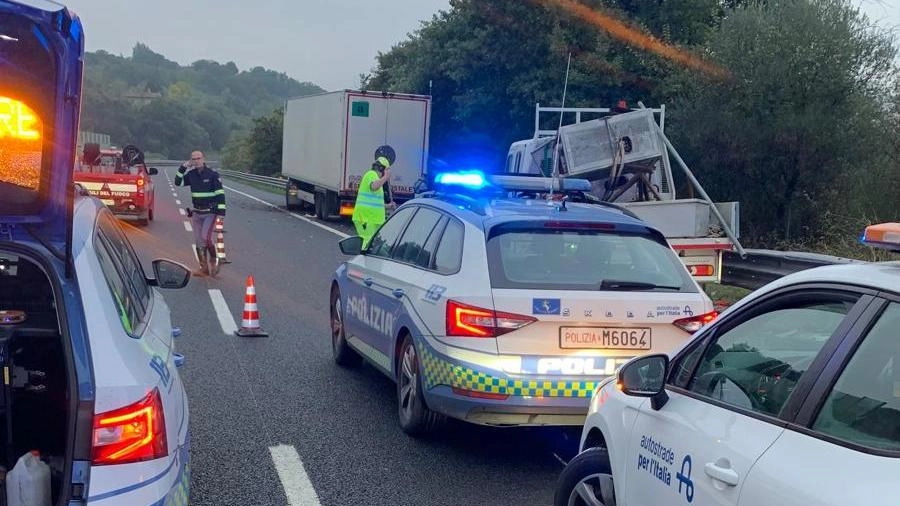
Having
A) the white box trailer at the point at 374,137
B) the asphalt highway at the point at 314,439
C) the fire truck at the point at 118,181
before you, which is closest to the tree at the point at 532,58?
the white box trailer at the point at 374,137

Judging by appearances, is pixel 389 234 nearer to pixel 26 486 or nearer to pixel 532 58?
pixel 26 486

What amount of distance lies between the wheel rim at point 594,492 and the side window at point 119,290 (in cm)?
193

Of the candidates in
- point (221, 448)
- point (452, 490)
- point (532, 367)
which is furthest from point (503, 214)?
point (221, 448)

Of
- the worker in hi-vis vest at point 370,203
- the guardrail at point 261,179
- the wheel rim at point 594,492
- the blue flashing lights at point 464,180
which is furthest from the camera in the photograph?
the guardrail at point 261,179

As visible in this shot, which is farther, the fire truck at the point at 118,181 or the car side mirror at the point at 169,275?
the fire truck at the point at 118,181

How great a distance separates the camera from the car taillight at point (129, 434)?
307 centimetres

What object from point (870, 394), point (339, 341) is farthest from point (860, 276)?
point (339, 341)

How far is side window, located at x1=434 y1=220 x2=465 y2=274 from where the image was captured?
6039mm

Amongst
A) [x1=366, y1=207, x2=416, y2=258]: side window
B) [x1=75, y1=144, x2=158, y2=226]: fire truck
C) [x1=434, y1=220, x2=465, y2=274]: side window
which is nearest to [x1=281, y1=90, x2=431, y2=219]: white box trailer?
[x1=75, y1=144, x2=158, y2=226]: fire truck

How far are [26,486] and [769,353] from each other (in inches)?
96.5

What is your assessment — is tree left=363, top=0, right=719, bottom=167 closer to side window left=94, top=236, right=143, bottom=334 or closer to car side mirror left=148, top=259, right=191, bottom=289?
car side mirror left=148, top=259, right=191, bottom=289

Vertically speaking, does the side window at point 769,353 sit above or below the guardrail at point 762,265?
above

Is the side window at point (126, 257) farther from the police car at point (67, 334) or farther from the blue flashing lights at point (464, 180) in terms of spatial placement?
the blue flashing lights at point (464, 180)

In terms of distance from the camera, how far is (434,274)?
621 centimetres
